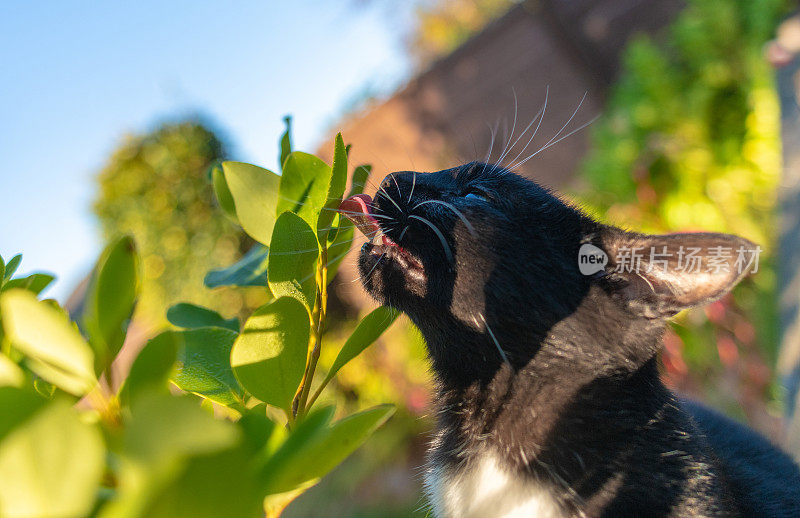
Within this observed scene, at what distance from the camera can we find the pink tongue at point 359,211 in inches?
33.3

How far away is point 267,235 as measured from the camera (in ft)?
2.36

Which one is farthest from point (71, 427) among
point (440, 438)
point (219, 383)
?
point (440, 438)

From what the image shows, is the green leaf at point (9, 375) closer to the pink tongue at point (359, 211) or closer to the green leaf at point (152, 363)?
the green leaf at point (152, 363)

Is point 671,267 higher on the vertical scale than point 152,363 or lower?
lower

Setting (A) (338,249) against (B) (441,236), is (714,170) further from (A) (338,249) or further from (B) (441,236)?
(A) (338,249)

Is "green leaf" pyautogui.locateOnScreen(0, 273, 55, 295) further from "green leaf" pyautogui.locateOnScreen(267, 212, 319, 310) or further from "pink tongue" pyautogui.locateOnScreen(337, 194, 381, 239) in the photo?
"pink tongue" pyautogui.locateOnScreen(337, 194, 381, 239)

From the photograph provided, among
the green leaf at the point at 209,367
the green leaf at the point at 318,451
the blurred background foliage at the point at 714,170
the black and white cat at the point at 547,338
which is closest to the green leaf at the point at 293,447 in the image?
the green leaf at the point at 318,451

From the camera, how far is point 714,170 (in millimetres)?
4039

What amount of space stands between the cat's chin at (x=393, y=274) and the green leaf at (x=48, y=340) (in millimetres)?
824

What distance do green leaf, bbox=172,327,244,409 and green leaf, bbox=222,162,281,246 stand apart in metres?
0.17

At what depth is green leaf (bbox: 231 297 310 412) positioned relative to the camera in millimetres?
494

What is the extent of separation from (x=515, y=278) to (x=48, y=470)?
0.96 m

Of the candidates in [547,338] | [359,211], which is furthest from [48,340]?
[547,338]

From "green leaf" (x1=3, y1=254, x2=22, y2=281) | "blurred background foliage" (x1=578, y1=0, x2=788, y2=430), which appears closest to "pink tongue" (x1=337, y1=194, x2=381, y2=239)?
"green leaf" (x1=3, y1=254, x2=22, y2=281)
